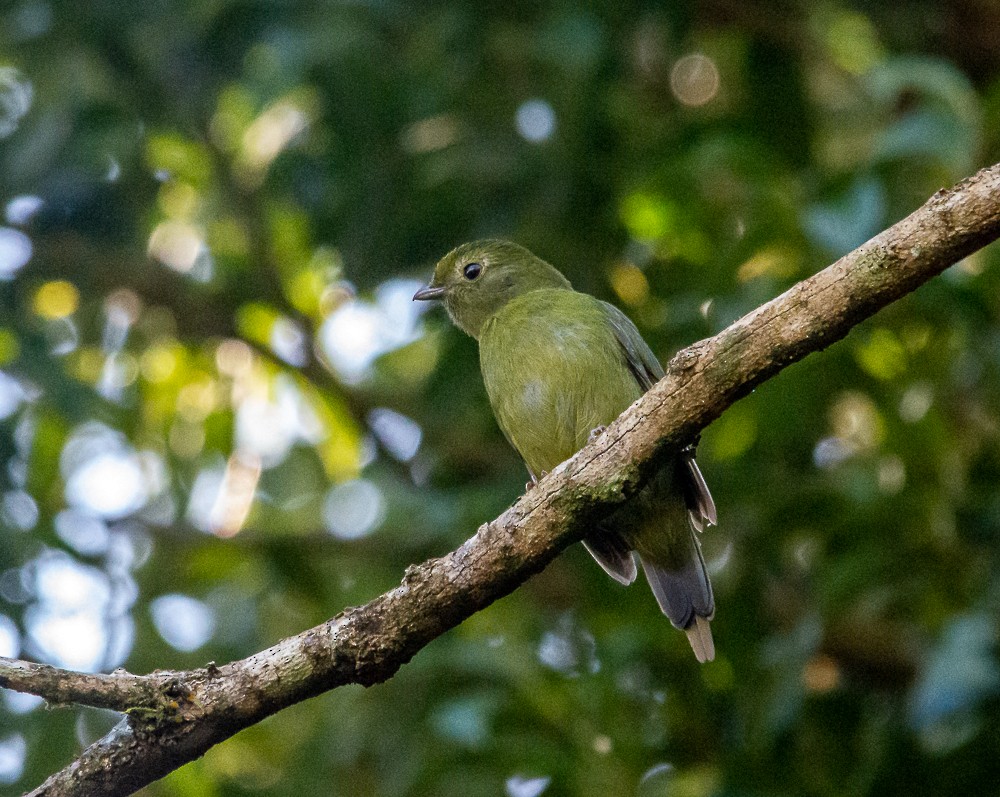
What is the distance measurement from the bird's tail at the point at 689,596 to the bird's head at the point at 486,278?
1.35 m

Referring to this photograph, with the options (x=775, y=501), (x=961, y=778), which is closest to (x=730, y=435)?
(x=775, y=501)

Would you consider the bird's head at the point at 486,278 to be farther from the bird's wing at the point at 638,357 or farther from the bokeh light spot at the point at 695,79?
the bokeh light spot at the point at 695,79

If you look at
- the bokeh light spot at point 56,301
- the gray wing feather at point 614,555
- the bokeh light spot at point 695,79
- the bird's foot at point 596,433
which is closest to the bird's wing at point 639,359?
the gray wing feather at point 614,555

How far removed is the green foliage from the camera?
182 inches

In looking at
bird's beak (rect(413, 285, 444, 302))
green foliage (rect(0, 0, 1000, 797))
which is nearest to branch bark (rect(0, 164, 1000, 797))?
green foliage (rect(0, 0, 1000, 797))

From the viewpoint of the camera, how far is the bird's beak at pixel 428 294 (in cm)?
561

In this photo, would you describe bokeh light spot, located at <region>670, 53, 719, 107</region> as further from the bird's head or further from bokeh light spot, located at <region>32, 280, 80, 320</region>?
bokeh light spot, located at <region>32, 280, 80, 320</region>

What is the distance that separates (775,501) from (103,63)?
326 centimetres

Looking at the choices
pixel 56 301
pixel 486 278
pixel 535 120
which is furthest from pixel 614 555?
pixel 56 301

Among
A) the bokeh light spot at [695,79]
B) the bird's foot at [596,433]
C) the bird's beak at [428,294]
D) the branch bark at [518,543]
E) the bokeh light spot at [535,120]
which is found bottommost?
the branch bark at [518,543]

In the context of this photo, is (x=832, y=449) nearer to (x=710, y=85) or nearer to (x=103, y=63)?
(x=710, y=85)

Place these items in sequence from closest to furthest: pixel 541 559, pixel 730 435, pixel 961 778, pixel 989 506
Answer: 1. pixel 541 559
2. pixel 961 778
3. pixel 989 506
4. pixel 730 435

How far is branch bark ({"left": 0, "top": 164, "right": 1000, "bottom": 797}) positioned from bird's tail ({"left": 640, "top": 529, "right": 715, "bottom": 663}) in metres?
1.63

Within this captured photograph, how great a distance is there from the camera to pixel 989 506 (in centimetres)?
464
